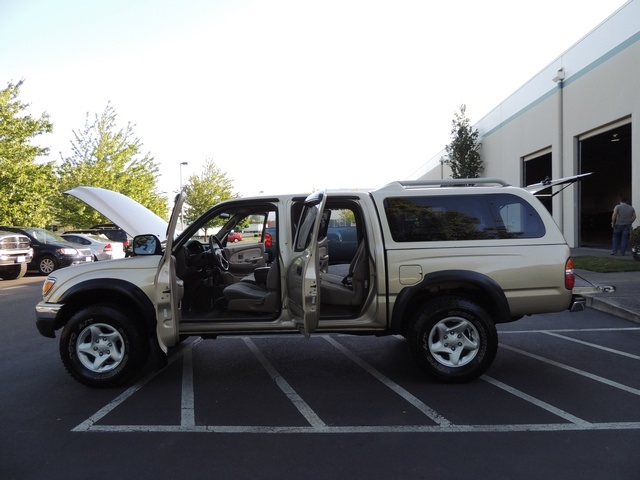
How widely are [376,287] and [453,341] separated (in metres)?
0.86

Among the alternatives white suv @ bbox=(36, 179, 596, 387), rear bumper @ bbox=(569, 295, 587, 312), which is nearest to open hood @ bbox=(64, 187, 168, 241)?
white suv @ bbox=(36, 179, 596, 387)

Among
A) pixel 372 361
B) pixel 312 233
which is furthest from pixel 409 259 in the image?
pixel 372 361

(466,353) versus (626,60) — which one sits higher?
(626,60)

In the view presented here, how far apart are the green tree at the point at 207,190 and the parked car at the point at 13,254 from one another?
28.1 metres

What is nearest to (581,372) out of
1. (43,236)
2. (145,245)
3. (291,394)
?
(291,394)

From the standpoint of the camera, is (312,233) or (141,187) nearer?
(312,233)

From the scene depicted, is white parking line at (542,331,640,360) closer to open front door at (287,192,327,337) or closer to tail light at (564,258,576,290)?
tail light at (564,258,576,290)

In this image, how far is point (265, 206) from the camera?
520 cm

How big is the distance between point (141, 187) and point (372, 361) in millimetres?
26452

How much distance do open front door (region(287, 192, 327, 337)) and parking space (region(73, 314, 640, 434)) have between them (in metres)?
0.70

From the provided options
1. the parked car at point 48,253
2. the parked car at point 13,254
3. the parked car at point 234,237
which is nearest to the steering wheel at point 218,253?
the parked car at point 234,237

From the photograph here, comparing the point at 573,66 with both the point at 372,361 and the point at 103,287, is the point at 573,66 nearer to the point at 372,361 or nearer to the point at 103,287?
the point at 372,361

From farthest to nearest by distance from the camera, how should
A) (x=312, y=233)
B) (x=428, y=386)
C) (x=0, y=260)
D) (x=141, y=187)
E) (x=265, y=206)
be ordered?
(x=141, y=187) < (x=0, y=260) < (x=265, y=206) < (x=428, y=386) < (x=312, y=233)

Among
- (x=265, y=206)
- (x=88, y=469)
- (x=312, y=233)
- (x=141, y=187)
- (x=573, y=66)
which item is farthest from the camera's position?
(x=141, y=187)
